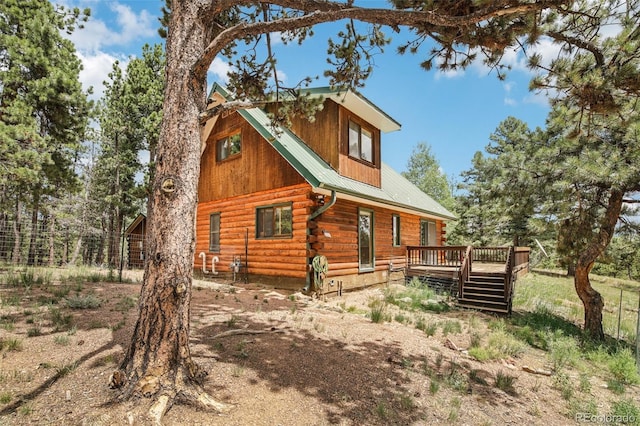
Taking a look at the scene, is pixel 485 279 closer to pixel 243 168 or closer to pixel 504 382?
pixel 504 382

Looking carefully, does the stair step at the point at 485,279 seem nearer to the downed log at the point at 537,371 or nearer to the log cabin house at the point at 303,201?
the log cabin house at the point at 303,201

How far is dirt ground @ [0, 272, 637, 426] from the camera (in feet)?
10.0

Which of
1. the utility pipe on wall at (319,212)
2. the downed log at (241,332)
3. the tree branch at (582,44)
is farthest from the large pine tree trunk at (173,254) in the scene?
the utility pipe on wall at (319,212)

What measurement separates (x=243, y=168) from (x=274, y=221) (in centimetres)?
248

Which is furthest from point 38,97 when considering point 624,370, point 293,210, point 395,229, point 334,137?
point 624,370

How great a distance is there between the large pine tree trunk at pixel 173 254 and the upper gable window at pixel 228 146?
871 centimetres

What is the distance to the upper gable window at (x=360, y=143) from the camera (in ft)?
38.3

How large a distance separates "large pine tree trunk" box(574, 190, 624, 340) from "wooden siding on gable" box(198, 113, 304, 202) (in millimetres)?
Answer: 8086

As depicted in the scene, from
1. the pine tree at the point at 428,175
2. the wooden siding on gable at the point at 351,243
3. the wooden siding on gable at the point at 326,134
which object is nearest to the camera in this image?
the wooden siding on gable at the point at 351,243

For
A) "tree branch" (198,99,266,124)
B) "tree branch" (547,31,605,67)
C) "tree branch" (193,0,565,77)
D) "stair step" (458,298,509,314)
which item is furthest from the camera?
"stair step" (458,298,509,314)

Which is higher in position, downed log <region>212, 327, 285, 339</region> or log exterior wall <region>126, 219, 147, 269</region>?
log exterior wall <region>126, 219, 147, 269</region>

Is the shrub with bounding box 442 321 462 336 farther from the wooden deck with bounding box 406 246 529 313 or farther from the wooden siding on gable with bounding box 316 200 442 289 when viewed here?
the wooden siding on gable with bounding box 316 200 442 289

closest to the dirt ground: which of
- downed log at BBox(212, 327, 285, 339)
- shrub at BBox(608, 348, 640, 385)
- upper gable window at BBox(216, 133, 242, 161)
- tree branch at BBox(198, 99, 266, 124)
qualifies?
downed log at BBox(212, 327, 285, 339)

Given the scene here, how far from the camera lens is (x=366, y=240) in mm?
12148
